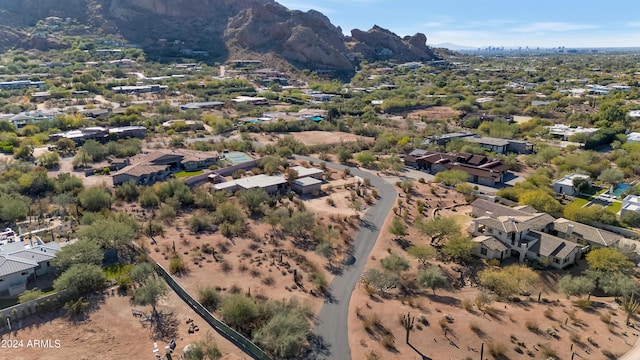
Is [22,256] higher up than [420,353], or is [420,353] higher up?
[22,256]

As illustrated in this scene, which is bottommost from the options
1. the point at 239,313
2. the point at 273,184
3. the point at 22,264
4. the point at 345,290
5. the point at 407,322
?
the point at 345,290

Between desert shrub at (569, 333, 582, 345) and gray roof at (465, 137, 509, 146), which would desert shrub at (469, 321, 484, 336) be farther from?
gray roof at (465, 137, 509, 146)

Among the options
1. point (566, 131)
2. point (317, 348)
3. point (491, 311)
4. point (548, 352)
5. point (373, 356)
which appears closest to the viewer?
point (373, 356)

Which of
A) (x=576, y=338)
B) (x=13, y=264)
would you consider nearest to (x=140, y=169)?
(x=13, y=264)

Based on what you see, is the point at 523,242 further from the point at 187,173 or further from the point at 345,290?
the point at 187,173

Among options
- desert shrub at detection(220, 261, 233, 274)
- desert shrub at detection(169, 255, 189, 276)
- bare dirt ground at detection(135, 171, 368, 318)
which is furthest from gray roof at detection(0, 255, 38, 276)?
desert shrub at detection(220, 261, 233, 274)

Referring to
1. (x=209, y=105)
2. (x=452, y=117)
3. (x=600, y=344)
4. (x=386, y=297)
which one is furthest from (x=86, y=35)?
(x=600, y=344)

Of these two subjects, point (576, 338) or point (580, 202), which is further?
point (580, 202)
